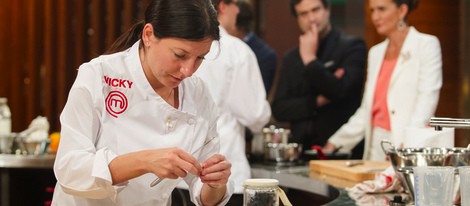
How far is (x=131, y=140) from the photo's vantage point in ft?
7.21

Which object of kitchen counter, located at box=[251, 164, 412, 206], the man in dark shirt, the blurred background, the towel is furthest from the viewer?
the blurred background

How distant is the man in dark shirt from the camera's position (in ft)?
13.8

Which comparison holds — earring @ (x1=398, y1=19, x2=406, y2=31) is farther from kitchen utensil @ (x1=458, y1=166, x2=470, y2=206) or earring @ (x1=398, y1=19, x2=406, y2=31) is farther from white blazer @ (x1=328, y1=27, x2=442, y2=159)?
kitchen utensil @ (x1=458, y1=166, x2=470, y2=206)

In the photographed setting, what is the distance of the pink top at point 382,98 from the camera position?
12.6ft

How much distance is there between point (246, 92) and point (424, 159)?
1242 millimetres

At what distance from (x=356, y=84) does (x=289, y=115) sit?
1.30 ft

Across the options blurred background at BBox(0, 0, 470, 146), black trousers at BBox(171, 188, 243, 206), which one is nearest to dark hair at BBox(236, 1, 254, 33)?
black trousers at BBox(171, 188, 243, 206)

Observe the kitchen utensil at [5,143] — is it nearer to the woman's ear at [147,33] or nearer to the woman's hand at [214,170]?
the woman's ear at [147,33]

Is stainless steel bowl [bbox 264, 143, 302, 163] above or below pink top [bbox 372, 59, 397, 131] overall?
below

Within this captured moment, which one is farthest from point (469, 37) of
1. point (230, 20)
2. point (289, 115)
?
point (230, 20)

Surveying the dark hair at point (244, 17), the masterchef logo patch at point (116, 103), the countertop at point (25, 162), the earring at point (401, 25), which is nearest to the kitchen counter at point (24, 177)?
the countertop at point (25, 162)

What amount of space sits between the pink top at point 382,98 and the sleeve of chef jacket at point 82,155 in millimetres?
2058

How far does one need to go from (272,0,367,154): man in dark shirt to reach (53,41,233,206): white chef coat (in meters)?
1.93

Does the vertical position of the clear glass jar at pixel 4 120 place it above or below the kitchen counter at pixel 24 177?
above
